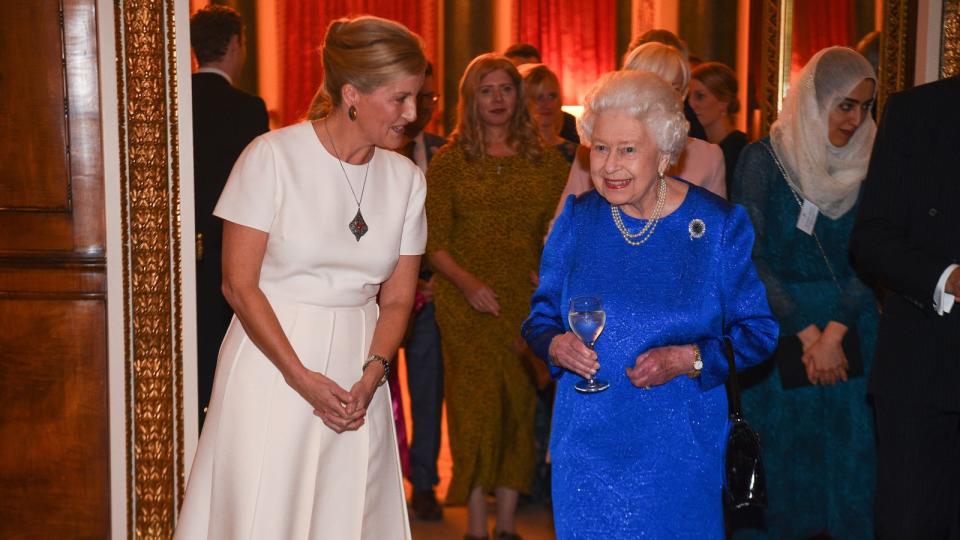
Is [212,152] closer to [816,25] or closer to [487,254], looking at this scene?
[487,254]

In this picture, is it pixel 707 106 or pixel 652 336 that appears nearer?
pixel 652 336

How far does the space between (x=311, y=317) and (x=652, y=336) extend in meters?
0.84

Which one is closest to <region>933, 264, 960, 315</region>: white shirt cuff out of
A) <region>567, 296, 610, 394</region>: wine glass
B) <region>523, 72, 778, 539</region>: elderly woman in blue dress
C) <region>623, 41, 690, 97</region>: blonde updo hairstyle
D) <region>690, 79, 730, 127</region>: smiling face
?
<region>523, 72, 778, 539</region>: elderly woman in blue dress

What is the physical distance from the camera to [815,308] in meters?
3.98

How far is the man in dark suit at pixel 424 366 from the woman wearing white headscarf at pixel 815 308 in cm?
164

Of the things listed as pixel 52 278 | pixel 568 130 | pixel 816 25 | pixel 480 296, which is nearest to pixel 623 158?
pixel 480 296

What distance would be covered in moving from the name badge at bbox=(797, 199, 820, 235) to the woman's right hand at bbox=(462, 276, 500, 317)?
4.06 feet

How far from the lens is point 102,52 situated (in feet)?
12.9

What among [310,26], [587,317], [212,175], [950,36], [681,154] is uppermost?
[310,26]

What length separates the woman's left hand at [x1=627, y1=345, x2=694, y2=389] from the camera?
110 inches

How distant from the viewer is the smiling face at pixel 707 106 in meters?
5.38

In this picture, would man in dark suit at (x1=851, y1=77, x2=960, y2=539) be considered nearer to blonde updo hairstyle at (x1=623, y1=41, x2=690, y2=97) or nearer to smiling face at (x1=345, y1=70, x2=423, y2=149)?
blonde updo hairstyle at (x1=623, y1=41, x2=690, y2=97)

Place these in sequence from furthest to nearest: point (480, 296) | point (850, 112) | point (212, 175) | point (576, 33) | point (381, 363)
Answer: point (576, 33)
point (480, 296)
point (212, 175)
point (850, 112)
point (381, 363)

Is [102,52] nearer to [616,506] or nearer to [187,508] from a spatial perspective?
[187,508]
